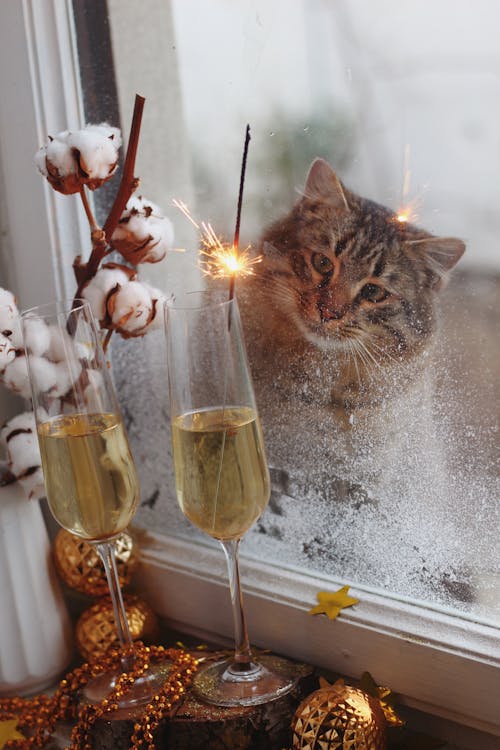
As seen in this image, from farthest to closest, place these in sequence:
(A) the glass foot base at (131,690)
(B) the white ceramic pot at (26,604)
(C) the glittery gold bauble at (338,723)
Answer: (B) the white ceramic pot at (26,604) → (A) the glass foot base at (131,690) → (C) the glittery gold bauble at (338,723)

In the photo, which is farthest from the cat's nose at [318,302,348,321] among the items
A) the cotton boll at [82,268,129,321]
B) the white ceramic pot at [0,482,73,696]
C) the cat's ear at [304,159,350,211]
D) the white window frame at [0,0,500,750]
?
the white ceramic pot at [0,482,73,696]

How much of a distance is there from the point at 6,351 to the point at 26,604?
335mm

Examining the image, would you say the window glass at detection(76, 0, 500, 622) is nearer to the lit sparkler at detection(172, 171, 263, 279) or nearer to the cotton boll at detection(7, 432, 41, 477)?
the lit sparkler at detection(172, 171, 263, 279)

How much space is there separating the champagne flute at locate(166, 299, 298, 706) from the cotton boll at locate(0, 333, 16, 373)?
188 mm

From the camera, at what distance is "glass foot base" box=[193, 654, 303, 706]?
83 centimetres

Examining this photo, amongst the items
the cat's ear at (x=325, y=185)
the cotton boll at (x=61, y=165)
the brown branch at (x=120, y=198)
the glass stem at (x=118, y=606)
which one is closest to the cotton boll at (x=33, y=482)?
the glass stem at (x=118, y=606)

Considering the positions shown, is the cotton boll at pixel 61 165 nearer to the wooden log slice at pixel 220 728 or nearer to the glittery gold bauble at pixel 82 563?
the glittery gold bauble at pixel 82 563

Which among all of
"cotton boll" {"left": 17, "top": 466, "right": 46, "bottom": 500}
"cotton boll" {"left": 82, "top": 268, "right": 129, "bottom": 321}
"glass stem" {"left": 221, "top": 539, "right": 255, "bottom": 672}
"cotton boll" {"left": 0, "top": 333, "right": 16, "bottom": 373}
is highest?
"cotton boll" {"left": 82, "top": 268, "right": 129, "bottom": 321}

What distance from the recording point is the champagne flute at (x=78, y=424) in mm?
796

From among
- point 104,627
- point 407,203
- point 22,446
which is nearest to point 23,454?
point 22,446

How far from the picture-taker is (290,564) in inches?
39.6

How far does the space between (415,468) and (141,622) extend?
420 millimetres

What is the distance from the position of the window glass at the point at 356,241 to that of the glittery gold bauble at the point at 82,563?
0.18 meters

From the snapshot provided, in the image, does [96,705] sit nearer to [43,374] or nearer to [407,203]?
[43,374]
